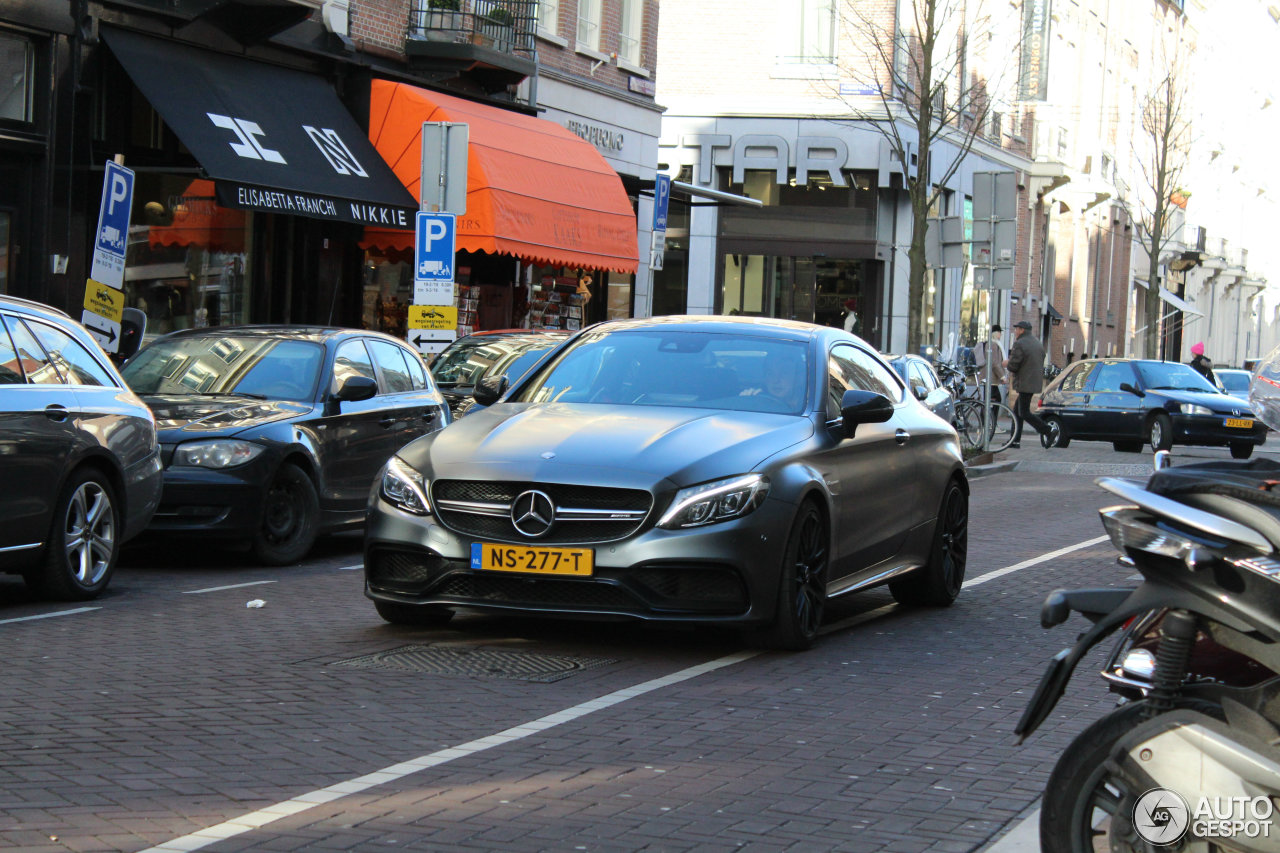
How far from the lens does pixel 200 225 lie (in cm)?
2083

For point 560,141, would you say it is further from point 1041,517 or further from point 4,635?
point 4,635

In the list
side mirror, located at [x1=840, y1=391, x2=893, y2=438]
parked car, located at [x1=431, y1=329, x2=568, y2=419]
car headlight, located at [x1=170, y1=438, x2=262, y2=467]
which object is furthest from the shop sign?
side mirror, located at [x1=840, y1=391, x2=893, y2=438]

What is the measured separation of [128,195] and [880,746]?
1010cm

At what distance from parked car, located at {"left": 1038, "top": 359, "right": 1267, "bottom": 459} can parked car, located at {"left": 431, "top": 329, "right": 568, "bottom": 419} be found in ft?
48.6

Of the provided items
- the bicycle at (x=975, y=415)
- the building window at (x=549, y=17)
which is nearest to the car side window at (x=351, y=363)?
the bicycle at (x=975, y=415)

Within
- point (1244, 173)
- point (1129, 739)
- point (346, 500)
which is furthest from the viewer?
point (1244, 173)

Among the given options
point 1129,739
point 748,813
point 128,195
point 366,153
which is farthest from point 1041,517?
point 1129,739

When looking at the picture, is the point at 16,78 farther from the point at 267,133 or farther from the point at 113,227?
the point at 113,227

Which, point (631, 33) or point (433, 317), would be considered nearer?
point (433, 317)

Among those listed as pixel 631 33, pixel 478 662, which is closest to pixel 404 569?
pixel 478 662

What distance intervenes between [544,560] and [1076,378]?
79.7ft

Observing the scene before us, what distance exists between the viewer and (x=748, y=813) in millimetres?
5254

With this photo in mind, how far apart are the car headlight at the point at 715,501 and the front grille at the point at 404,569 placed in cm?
102

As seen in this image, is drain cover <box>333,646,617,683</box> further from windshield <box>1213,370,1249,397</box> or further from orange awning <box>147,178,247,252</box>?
windshield <box>1213,370,1249,397</box>
